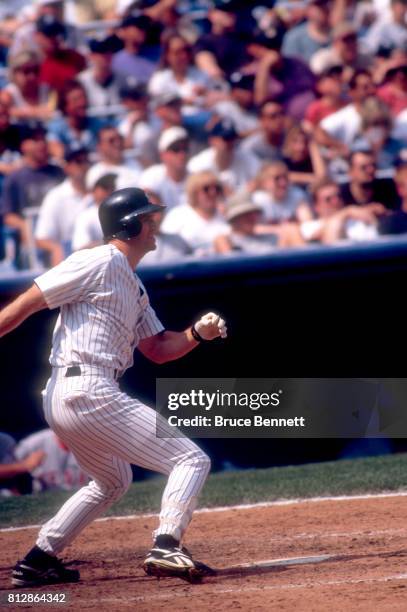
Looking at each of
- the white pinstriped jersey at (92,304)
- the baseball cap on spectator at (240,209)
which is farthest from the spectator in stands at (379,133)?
the white pinstriped jersey at (92,304)

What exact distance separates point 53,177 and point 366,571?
20.0 feet

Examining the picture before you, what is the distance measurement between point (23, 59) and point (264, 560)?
7.11 meters

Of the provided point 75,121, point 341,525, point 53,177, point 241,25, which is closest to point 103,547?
point 341,525

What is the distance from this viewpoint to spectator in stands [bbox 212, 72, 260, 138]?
10250mm

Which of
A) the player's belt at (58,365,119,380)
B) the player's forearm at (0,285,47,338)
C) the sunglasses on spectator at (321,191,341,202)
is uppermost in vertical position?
the player's forearm at (0,285,47,338)

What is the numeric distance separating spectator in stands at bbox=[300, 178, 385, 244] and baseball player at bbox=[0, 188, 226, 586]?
3.88 meters

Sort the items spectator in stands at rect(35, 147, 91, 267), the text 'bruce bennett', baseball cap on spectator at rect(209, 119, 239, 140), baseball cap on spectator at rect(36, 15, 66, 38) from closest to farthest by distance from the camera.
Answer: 1. the text 'bruce bennett'
2. spectator in stands at rect(35, 147, 91, 267)
3. baseball cap on spectator at rect(209, 119, 239, 140)
4. baseball cap on spectator at rect(36, 15, 66, 38)

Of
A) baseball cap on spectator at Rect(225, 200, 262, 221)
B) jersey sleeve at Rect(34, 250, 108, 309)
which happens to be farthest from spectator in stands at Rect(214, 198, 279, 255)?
jersey sleeve at Rect(34, 250, 108, 309)

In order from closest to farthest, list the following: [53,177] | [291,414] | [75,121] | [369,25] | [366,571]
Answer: [366,571] < [291,414] < [53,177] < [75,121] < [369,25]

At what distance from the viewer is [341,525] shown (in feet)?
18.7

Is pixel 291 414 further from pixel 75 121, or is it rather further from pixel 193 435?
pixel 75 121

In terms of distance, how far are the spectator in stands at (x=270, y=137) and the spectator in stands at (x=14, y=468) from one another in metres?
3.56

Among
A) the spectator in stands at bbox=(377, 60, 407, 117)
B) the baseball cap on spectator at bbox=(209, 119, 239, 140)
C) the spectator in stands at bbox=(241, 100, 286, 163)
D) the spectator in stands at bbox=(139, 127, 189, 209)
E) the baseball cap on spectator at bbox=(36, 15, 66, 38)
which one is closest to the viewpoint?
the spectator in stands at bbox=(139, 127, 189, 209)

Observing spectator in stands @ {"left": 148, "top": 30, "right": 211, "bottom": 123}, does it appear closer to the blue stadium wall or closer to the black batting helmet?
the blue stadium wall
